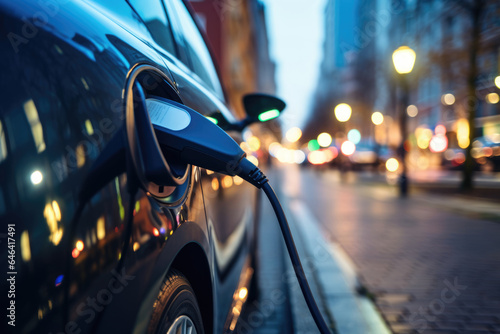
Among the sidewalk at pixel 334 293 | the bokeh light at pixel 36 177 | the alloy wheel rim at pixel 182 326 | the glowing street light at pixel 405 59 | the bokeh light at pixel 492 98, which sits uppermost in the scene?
the glowing street light at pixel 405 59

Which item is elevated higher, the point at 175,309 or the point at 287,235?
the point at 287,235

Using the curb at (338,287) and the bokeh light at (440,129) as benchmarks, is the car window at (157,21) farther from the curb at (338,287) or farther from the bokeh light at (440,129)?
the bokeh light at (440,129)

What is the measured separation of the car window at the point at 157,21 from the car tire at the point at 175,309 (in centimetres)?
90

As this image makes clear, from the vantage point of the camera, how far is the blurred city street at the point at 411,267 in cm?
309

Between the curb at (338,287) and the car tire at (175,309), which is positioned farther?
the curb at (338,287)

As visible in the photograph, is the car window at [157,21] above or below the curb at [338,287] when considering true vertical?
above

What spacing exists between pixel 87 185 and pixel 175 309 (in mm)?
481

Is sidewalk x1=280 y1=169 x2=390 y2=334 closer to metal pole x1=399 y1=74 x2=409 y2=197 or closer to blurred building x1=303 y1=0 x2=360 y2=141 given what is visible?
metal pole x1=399 y1=74 x2=409 y2=197

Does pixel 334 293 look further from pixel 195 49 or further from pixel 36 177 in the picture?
pixel 36 177

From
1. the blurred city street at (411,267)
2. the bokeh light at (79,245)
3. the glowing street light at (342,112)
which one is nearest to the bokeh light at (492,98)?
the glowing street light at (342,112)

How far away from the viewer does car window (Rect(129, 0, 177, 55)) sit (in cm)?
167

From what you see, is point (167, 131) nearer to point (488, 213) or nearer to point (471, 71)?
point (488, 213)

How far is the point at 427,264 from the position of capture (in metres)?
4.56

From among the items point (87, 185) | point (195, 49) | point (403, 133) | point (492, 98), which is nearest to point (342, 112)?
point (492, 98)
